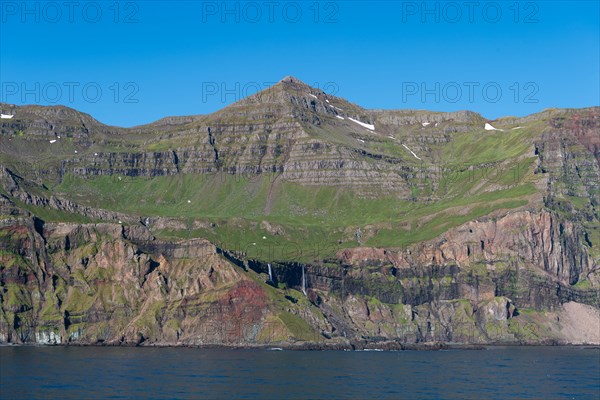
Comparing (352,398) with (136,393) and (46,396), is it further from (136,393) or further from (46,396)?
(46,396)

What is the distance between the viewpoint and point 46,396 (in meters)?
190

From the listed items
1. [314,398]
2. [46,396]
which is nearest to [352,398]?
[314,398]

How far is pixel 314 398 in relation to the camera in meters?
198

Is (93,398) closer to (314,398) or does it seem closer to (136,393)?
(136,393)

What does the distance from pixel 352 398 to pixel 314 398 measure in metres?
6.60

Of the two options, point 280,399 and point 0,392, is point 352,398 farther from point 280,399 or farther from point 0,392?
point 0,392

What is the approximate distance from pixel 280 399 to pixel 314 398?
6147 mm

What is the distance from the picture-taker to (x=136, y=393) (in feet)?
654

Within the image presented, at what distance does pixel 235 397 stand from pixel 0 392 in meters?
38.1

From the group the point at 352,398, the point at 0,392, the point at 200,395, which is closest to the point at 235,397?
the point at 200,395

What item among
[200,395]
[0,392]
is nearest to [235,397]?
[200,395]

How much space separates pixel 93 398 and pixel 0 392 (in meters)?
15.8

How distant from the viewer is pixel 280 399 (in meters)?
196

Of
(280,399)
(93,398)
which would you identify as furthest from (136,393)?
(280,399)
